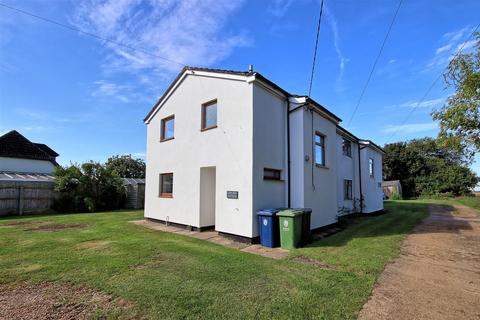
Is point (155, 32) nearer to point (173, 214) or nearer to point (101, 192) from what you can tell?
point (173, 214)

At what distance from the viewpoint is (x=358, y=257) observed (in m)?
6.61

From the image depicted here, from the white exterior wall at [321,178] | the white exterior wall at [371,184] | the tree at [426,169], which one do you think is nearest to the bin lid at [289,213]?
the white exterior wall at [321,178]

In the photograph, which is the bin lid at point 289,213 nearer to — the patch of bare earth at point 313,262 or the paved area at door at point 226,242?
the paved area at door at point 226,242

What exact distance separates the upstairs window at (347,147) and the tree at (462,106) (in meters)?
5.28

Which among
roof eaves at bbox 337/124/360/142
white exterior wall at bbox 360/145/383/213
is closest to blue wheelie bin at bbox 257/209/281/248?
roof eaves at bbox 337/124/360/142

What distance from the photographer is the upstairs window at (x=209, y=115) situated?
33.1ft

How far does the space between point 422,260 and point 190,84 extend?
10.3 m

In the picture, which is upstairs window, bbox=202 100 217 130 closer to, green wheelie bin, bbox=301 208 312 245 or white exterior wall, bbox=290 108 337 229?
white exterior wall, bbox=290 108 337 229

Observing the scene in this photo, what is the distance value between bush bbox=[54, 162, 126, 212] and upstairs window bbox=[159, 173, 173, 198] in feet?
29.6

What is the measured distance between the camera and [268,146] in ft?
29.5

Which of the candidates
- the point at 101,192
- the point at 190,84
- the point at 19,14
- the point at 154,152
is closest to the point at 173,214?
the point at 154,152

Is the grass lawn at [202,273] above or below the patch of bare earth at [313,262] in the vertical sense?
above

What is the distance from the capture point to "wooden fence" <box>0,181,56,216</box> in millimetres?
16016

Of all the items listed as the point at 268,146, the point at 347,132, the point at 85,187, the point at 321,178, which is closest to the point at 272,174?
the point at 268,146
